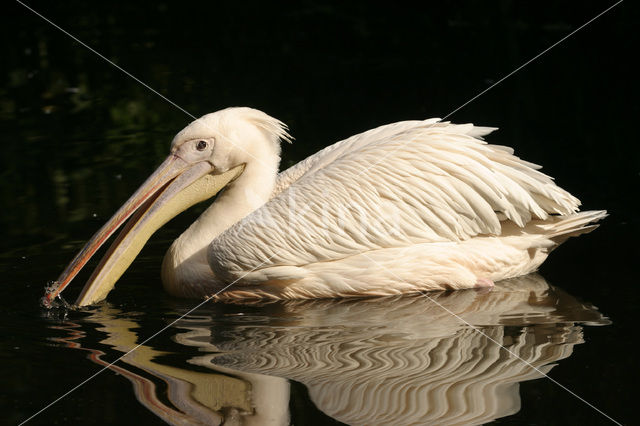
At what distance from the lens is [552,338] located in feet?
16.5

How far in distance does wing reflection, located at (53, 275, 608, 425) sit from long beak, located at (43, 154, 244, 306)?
10.0 inches

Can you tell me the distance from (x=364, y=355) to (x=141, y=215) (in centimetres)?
188

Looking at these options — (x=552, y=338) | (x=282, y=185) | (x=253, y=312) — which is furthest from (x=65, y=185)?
(x=552, y=338)

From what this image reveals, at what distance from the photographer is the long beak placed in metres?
5.69

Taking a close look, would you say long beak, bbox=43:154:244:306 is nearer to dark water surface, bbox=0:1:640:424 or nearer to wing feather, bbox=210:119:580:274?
dark water surface, bbox=0:1:640:424

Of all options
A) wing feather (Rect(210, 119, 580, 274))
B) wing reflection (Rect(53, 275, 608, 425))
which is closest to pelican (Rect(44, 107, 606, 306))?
wing feather (Rect(210, 119, 580, 274))

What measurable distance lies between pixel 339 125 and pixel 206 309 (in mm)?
4559

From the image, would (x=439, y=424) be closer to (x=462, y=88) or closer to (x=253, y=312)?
(x=253, y=312)

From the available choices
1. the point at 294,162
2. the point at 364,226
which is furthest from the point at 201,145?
the point at 294,162

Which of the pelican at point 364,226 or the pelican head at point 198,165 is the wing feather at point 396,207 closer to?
the pelican at point 364,226

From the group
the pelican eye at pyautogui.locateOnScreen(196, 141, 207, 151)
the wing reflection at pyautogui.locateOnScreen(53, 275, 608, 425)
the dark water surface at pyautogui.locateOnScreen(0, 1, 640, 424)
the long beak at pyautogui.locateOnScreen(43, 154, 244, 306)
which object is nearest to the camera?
the wing reflection at pyautogui.locateOnScreen(53, 275, 608, 425)

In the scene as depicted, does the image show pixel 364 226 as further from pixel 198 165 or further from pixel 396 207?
pixel 198 165

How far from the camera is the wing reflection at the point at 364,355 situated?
430 centimetres

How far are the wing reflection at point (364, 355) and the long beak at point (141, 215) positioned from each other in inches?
10.0
